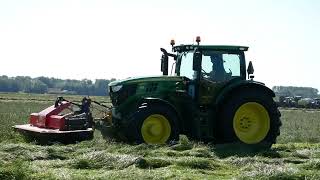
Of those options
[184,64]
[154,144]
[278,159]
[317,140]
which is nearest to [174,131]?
[154,144]

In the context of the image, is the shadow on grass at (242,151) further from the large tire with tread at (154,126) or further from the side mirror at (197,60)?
the side mirror at (197,60)

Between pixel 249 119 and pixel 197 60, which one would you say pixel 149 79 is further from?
pixel 249 119

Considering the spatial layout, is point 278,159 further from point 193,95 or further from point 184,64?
Answer: point 184,64

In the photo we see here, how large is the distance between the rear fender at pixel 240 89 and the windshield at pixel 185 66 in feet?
2.56

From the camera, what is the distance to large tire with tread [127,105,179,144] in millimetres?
11781

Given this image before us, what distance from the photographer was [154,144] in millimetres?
11320

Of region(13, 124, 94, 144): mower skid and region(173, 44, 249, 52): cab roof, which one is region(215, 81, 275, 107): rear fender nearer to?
region(173, 44, 249, 52): cab roof

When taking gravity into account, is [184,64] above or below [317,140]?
above

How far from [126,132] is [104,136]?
0.95m

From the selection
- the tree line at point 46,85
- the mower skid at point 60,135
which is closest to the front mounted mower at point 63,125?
the mower skid at point 60,135

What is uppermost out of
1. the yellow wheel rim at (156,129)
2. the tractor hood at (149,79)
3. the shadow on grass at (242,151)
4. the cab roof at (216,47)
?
the cab roof at (216,47)

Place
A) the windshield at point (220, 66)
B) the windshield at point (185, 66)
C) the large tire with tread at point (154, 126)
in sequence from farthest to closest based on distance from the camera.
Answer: the windshield at point (185, 66)
the windshield at point (220, 66)
the large tire with tread at point (154, 126)

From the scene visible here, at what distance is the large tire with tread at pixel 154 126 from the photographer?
38.7 ft

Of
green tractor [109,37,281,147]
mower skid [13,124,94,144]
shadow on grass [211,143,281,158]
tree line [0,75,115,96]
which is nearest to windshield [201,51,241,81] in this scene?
green tractor [109,37,281,147]
